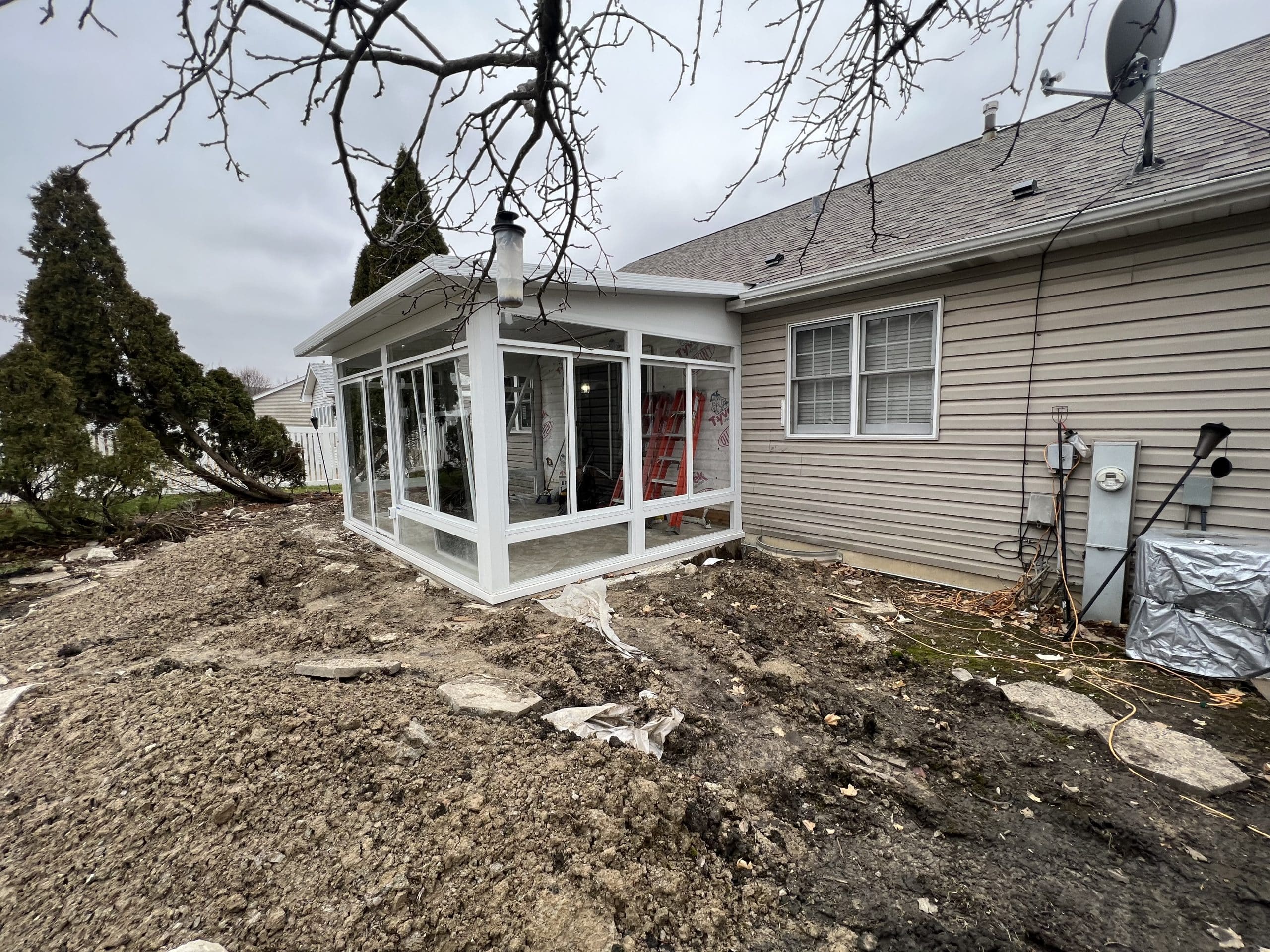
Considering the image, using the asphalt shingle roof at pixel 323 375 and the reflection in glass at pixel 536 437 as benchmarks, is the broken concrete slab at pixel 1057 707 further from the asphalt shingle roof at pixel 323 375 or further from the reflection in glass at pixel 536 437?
the asphalt shingle roof at pixel 323 375

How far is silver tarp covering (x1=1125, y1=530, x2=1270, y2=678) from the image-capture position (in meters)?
2.96

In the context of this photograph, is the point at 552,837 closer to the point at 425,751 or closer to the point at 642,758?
the point at 642,758

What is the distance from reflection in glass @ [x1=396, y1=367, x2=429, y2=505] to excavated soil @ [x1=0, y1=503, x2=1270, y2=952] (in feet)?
7.64

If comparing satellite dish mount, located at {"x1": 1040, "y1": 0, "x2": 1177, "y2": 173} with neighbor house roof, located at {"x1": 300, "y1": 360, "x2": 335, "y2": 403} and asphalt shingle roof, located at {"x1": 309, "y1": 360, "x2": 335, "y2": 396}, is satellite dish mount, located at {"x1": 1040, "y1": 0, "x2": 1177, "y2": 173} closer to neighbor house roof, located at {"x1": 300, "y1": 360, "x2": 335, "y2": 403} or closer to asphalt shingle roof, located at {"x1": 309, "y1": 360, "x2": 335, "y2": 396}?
asphalt shingle roof, located at {"x1": 309, "y1": 360, "x2": 335, "y2": 396}

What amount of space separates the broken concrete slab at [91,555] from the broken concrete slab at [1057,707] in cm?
892

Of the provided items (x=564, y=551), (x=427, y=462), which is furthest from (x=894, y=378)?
(x=427, y=462)

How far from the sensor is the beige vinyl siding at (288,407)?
28.0 meters

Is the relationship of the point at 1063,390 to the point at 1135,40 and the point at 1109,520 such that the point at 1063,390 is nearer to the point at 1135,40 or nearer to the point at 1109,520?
the point at 1109,520

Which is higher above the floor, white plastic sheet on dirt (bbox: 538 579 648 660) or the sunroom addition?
the sunroom addition

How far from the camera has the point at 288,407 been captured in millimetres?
28156

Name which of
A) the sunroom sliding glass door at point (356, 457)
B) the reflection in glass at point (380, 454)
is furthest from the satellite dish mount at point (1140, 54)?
the sunroom sliding glass door at point (356, 457)

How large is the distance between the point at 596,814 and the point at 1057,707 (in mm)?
2657

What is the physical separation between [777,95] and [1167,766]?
336 centimetres

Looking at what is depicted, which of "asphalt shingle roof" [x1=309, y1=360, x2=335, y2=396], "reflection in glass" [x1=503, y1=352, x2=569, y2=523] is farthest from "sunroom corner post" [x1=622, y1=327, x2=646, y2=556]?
"asphalt shingle roof" [x1=309, y1=360, x2=335, y2=396]
